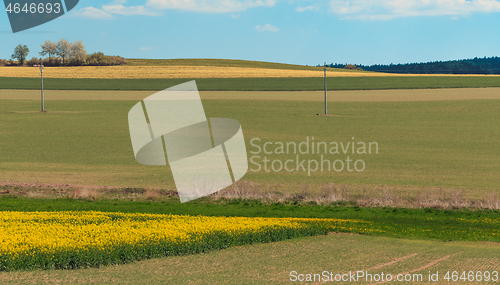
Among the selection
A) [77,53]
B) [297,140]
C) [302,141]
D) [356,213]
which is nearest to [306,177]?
[356,213]

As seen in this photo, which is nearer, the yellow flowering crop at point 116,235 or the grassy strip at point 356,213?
the yellow flowering crop at point 116,235

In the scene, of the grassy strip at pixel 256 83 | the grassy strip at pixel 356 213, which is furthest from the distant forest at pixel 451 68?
the grassy strip at pixel 356 213

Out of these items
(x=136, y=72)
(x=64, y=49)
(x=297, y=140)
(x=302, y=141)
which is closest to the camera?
(x=302, y=141)

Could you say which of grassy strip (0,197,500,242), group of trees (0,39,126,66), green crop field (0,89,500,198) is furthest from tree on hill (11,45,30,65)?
grassy strip (0,197,500,242)

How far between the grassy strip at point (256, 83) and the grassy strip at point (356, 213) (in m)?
59.5

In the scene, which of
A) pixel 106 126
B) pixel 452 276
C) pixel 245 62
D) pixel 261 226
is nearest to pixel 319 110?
pixel 106 126

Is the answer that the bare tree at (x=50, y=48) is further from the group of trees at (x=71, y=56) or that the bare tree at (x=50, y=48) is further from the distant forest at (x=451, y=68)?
the distant forest at (x=451, y=68)

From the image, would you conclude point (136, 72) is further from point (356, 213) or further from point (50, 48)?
point (356, 213)

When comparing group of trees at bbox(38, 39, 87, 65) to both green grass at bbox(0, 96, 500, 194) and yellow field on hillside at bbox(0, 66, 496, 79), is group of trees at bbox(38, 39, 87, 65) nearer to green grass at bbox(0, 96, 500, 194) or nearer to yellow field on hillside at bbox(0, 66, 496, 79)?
yellow field on hillside at bbox(0, 66, 496, 79)

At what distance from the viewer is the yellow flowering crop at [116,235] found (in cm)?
1069

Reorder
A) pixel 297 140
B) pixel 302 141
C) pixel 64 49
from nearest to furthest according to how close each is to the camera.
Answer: pixel 302 141 < pixel 297 140 < pixel 64 49

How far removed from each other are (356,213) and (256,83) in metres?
67.9

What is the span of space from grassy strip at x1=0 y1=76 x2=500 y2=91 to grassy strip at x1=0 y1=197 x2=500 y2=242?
195ft

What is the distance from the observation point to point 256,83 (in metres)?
85.3
